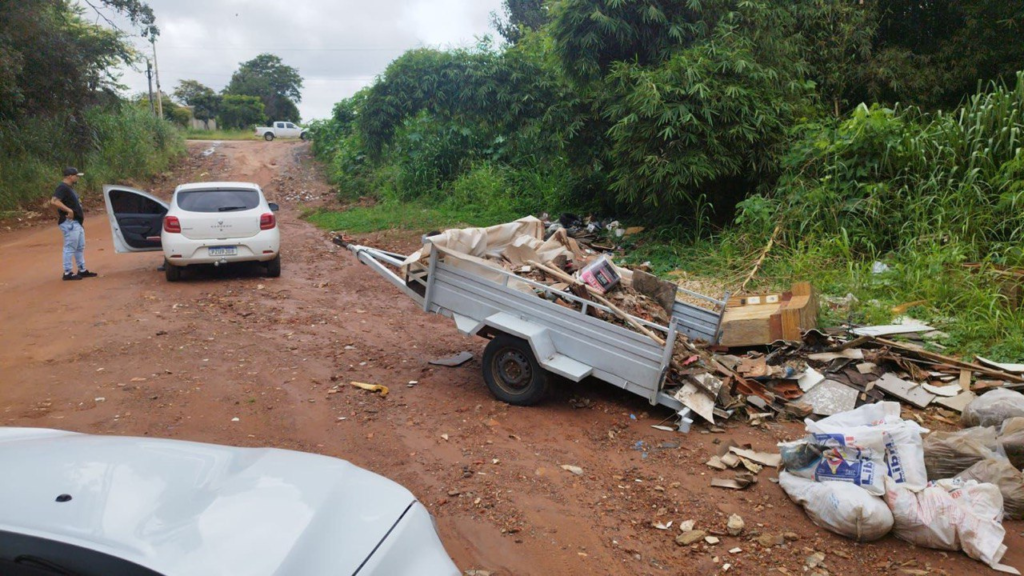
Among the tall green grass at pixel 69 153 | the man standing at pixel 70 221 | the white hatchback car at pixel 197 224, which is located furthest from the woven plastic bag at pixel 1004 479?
the tall green grass at pixel 69 153

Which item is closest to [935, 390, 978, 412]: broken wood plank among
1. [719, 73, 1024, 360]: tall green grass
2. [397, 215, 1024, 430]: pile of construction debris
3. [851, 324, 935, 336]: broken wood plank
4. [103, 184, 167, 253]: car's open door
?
[397, 215, 1024, 430]: pile of construction debris

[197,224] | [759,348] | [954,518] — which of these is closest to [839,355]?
[759,348]

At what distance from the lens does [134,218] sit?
10688mm

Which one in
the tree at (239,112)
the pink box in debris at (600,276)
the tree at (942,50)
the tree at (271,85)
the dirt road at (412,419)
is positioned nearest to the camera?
the dirt road at (412,419)

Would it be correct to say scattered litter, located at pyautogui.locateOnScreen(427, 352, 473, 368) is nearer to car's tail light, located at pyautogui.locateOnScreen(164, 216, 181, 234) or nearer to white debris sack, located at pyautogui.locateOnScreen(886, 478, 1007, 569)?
white debris sack, located at pyautogui.locateOnScreen(886, 478, 1007, 569)

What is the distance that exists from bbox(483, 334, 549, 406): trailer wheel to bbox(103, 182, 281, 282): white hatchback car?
590 cm

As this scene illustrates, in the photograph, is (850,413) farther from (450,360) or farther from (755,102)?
(755,102)

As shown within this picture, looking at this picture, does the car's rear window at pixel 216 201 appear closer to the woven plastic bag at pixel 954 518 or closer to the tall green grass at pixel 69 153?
the woven plastic bag at pixel 954 518

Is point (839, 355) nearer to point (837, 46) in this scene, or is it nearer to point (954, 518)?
point (954, 518)

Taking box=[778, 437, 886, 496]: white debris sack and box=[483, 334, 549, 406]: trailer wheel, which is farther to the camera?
box=[483, 334, 549, 406]: trailer wheel

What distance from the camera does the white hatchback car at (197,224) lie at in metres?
10.2

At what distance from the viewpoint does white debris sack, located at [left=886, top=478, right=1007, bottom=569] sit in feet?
12.5

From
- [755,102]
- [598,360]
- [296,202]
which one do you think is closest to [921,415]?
[598,360]

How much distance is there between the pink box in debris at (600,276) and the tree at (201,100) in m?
57.7
